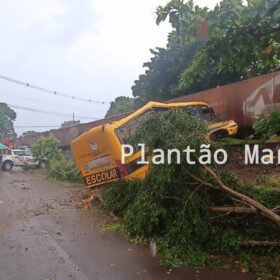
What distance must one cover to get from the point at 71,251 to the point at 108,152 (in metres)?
3.65

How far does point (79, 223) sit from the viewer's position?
900 centimetres

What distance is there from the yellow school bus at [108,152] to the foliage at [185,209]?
6.11 feet

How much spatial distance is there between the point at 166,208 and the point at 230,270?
179 centimetres

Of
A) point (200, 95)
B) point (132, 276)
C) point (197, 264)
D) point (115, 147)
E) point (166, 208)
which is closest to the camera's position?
point (132, 276)

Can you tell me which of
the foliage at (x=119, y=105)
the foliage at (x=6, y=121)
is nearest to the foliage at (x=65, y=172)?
the foliage at (x=119, y=105)

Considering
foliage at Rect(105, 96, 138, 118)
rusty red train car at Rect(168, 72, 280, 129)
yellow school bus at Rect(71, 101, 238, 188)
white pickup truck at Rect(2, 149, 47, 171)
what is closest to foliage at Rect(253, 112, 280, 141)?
yellow school bus at Rect(71, 101, 238, 188)

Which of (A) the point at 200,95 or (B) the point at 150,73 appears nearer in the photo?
(A) the point at 200,95

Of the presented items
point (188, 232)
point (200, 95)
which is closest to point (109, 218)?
point (188, 232)

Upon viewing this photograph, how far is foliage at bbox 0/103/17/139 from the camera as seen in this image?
63.7 m

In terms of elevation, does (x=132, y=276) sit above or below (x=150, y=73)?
below

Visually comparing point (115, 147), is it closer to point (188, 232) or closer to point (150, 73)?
point (188, 232)

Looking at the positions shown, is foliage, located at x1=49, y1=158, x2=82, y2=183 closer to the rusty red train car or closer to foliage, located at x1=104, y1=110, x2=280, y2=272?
the rusty red train car

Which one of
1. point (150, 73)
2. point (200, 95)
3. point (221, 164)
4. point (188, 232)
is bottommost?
point (188, 232)

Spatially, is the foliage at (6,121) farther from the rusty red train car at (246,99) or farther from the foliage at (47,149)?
the rusty red train car at (246,99)
